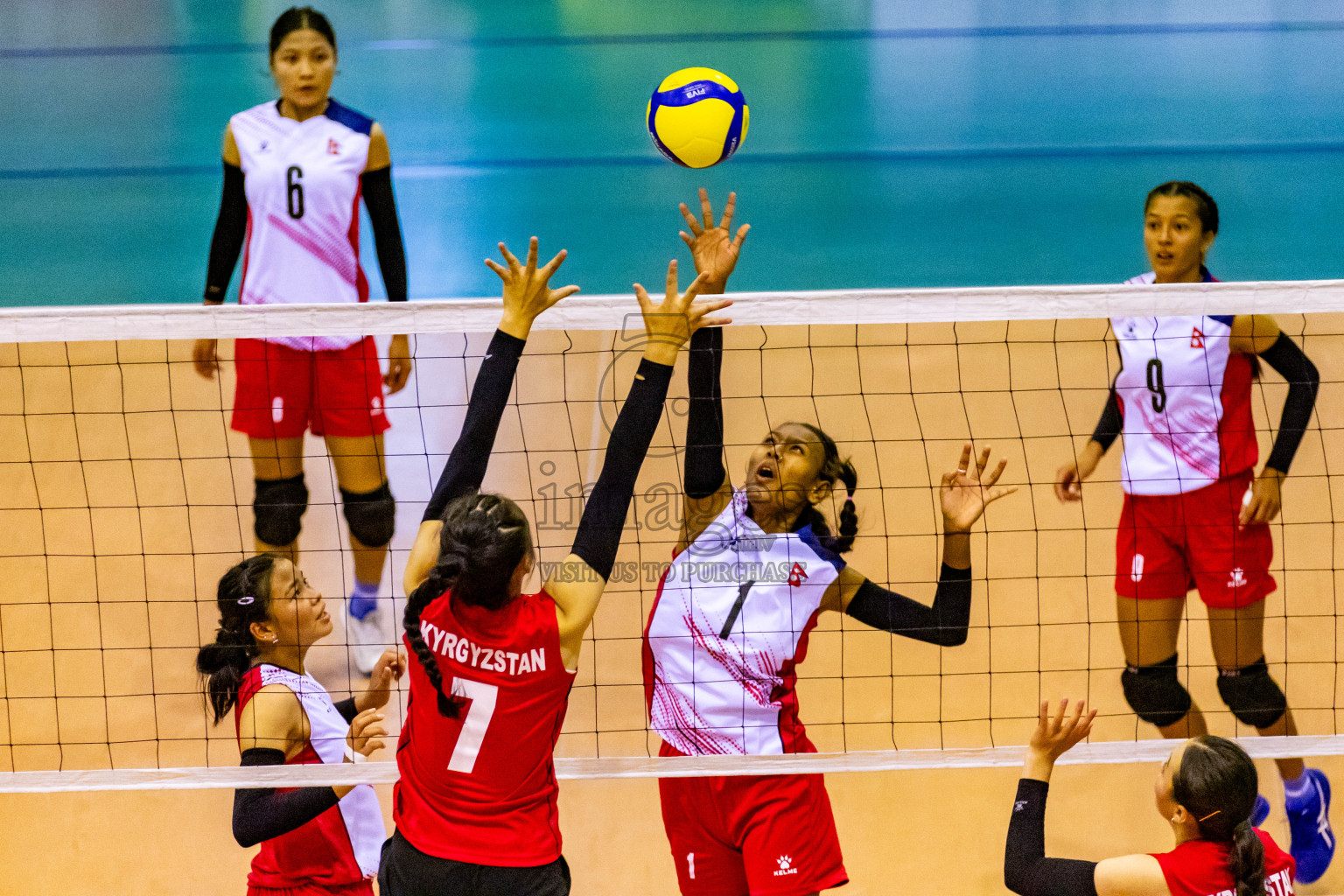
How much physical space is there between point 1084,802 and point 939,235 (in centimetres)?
470

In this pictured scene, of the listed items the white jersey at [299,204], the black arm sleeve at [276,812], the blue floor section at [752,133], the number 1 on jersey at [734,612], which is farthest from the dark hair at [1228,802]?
the blue floor section at [752,133]

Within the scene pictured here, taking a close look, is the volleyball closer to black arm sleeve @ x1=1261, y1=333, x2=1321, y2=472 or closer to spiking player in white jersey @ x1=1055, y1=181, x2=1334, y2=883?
spiking player in white jersey @ x1=1055, y1=181, x2=1334, y2=883

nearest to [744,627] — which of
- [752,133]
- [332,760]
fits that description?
[332,760]

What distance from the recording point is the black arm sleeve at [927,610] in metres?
2.53

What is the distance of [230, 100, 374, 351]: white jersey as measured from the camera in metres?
3.96

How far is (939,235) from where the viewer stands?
7.63m

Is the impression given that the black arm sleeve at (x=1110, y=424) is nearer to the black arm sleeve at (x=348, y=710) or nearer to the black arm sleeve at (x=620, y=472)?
the black arm sleeve at (x=620, y=472)

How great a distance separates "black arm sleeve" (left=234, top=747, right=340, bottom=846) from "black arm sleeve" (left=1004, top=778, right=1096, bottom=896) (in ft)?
4.33

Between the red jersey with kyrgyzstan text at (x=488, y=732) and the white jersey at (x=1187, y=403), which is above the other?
the white jersey at (x=1187, y=403)

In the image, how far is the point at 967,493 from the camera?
99.7 inches

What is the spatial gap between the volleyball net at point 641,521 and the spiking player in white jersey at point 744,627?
90 millimetres

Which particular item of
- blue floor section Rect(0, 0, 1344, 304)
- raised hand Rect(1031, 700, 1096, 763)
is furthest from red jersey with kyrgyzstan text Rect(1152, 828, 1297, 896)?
blue floor section Rect(0, 0, 1344, 304)

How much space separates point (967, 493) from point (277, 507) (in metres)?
2.42

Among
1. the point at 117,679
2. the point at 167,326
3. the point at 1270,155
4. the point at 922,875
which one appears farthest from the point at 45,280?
the point at 1270,155
